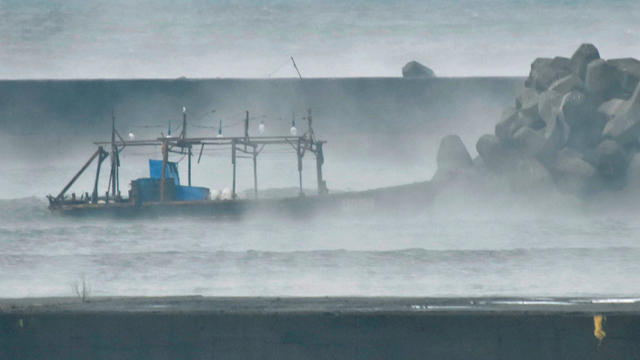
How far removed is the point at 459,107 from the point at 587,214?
1367 centimetres

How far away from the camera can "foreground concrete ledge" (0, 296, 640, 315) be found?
7191mm

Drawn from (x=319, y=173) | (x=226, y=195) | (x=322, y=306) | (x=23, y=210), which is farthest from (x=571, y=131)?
(x=322, y=306)

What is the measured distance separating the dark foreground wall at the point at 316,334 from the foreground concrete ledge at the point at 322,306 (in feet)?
0.08

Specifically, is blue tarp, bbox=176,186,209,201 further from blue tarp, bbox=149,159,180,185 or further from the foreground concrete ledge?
the foreground concrete ledge

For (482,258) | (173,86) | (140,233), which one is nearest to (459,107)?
(173,86)

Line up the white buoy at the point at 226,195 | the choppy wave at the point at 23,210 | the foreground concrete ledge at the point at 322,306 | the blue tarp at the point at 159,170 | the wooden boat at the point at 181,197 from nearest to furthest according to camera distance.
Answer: the foreground concrete ledge at the point at 322,306 → the wooden boat at the point at 181,197 → the white buoy at the point at 226,195 → the choppy wave at the point at 23,210 → the blue tarp at the point at 159,170

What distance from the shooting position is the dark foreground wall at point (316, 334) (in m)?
7.07

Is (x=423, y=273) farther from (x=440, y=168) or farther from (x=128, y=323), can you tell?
(x=440, y=168)

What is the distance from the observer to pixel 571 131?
129 feet

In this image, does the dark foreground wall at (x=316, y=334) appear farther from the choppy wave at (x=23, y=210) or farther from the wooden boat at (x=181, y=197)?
the choppy wave at (x=23, y=210)

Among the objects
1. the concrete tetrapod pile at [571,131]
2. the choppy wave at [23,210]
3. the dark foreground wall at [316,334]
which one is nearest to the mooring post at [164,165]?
the choppy wave at [23,210]

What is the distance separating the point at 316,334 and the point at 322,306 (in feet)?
2.20

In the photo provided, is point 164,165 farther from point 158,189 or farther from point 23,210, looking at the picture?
point 23,210

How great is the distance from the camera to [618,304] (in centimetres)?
791
